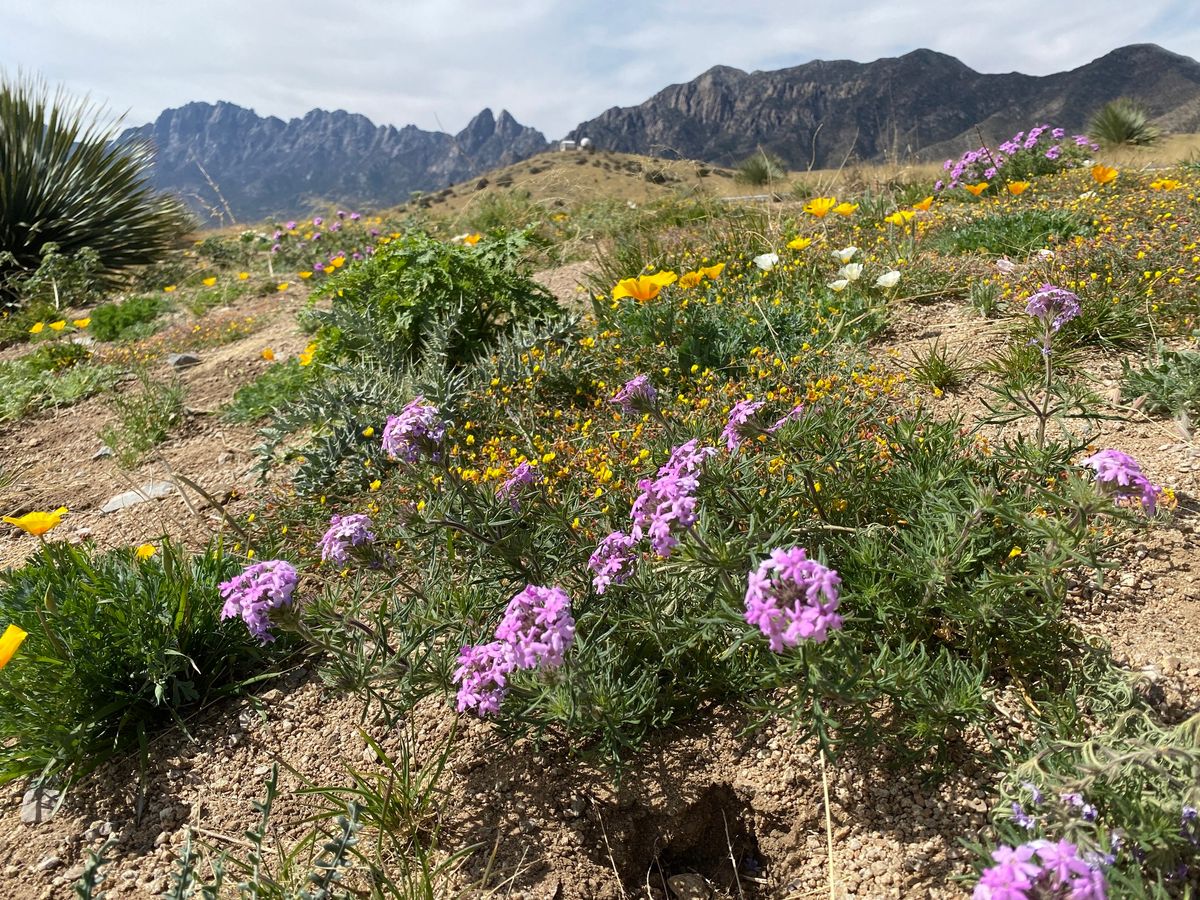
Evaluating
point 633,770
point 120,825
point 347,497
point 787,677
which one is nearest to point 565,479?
point 347,497

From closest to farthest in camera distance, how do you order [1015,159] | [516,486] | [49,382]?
[516,486] < [49,382] < [1015,159]

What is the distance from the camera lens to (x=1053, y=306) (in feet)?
7.11

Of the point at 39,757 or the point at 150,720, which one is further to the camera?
the point at 150,720

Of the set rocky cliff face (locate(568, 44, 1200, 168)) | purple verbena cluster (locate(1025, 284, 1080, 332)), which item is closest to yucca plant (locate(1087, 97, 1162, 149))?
purple verbena cluster (locate(1025, 284, 1080, 332))

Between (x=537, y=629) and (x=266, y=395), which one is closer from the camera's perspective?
(x=537, y=629)

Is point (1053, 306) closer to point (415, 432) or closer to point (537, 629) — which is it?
point (537, 629)

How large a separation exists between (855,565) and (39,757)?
2683 mm

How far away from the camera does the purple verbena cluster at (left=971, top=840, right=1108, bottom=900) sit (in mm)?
1044

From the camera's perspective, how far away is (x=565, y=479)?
317 cm

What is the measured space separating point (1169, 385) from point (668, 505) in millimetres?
2651

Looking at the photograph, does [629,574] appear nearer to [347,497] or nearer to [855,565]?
[855,565]

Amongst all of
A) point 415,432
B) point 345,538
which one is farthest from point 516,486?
point 345,538

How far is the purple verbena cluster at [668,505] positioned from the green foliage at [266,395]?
3.44 meters

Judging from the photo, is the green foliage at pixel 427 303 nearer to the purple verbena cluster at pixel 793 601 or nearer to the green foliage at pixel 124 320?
the purple verbena cluster at pixel 793 601
